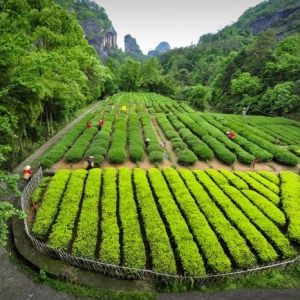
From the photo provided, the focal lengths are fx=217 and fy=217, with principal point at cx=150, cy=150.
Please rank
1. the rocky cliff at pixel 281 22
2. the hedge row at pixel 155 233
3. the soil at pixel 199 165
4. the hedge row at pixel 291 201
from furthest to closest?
the rocky cliff at pixel 281 22
the soil at pixel 199 165
the hedge row at pixel 291 201
the hedge row at pixel 155 233

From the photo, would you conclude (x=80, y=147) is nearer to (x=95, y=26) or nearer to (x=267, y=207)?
(x=267, y=207)

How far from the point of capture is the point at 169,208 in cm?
1248

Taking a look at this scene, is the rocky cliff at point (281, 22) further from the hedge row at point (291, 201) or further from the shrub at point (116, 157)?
the shrub at point (116, 157)

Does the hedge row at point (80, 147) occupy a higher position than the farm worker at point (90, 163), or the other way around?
the hedge row at point (80, 147)

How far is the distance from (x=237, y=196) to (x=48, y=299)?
11691 millimetres

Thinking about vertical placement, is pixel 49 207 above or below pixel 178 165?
above

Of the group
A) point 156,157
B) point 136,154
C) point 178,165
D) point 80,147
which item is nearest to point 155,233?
point 156,157

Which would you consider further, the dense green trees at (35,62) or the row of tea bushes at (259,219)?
the dense green trees at (35,62)

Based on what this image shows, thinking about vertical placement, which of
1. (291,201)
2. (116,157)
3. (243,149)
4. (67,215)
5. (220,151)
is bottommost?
(291,201)

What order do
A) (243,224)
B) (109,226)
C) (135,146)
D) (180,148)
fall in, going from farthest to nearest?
(180,148), (135,146), (243,224), (109,226)

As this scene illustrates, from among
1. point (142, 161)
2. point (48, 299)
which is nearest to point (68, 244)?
point (48, 299)

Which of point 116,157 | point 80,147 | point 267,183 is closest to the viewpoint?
point 267,183

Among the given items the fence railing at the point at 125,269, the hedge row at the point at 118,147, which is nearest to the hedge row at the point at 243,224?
the fence railing at the point at 125,269

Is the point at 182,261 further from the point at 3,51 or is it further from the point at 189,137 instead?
the point at 189,137
